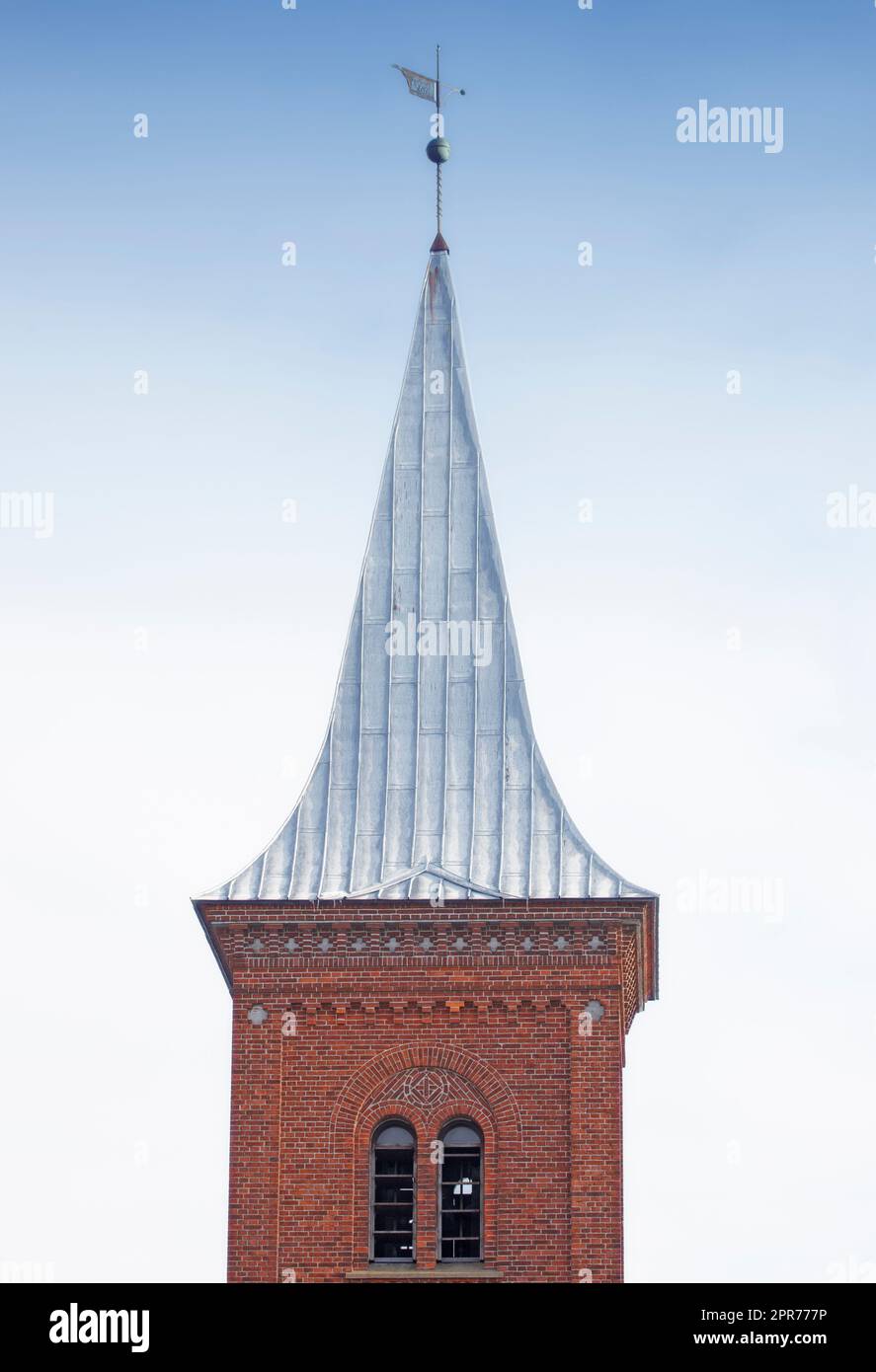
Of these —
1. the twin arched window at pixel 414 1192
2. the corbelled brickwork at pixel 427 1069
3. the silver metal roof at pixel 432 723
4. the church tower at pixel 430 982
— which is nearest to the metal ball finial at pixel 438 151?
the silver metal roof at pixel 432 723

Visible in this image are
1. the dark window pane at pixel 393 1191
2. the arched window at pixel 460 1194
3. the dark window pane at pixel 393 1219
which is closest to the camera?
the arched window at pixel 460 1194

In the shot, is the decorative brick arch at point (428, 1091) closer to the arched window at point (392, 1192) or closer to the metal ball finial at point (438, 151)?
the arched window at point (392, 1192)

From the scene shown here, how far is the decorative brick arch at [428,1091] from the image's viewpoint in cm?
4634

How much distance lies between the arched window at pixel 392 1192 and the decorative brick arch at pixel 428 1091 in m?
0.32

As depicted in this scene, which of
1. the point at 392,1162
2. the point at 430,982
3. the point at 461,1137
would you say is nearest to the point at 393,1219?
the point at 392,1162

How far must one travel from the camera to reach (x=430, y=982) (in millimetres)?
47000

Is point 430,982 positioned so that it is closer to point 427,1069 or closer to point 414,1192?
point 427,1069

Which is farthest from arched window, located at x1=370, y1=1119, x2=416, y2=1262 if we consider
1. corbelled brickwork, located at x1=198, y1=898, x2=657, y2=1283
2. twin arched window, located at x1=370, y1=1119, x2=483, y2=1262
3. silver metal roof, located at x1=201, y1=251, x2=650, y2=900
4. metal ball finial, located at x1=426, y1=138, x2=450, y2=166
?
metal ball finial, located at x1=426, y1=138, x2=450, y2=166

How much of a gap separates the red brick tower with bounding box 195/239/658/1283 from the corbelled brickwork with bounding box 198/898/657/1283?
1.0 inches

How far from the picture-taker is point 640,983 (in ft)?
163

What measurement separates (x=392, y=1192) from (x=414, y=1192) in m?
0.29
